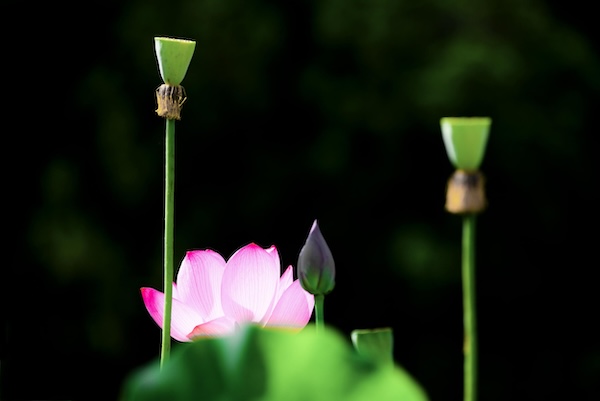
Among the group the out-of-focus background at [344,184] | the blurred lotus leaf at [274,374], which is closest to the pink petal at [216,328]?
the blurred lotus leaf at [274,374]

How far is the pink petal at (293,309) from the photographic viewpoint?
29 centimetres

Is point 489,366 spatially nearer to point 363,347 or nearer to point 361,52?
point 361,52

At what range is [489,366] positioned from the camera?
3322mm

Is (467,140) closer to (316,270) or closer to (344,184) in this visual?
(316,270)

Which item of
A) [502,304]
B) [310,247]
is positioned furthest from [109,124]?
[310,247]

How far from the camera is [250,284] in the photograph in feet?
0.98

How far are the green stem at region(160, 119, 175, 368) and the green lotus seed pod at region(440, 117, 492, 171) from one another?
6 centimetres

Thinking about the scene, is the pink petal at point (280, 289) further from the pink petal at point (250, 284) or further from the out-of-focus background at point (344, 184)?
the out-of-focus background at point (344, 184)

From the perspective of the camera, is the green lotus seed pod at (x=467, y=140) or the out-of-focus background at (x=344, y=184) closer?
the green lotus seed pod at (x=467, y=140)

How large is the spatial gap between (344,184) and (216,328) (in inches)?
118

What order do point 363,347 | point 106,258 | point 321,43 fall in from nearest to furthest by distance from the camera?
point 363,347
point 106,258
point 321,43

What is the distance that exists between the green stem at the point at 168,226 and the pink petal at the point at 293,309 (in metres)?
0.04

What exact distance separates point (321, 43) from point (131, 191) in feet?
2.34

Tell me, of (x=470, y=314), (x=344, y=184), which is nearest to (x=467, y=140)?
(x=470, y=314)
